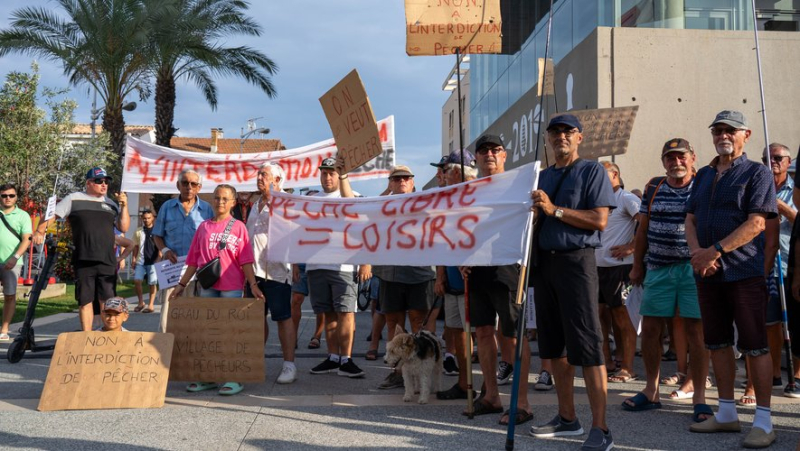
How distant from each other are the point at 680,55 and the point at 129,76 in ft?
53.6

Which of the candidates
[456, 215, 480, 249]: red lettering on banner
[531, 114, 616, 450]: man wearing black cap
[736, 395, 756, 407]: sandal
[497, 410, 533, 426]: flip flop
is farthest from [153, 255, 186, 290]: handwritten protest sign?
[736, 395, 756, 407]: sandal

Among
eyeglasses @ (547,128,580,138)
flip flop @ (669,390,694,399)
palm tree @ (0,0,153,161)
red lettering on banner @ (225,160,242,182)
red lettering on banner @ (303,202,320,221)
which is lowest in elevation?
flip flop @ (669,390,694,399)

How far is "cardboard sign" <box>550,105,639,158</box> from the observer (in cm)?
915

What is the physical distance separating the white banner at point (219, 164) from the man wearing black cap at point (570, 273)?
4.59m

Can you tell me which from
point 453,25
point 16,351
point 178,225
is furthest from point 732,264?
point 16,351

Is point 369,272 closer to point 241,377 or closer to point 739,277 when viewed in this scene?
point 241,377

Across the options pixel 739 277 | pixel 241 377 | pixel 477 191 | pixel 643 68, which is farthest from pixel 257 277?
pixel 643 68

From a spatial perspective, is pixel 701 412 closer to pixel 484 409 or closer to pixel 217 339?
pixel 484 409

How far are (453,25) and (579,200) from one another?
6.69ft

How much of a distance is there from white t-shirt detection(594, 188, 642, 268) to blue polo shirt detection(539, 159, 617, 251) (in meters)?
2.48

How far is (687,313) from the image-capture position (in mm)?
5418

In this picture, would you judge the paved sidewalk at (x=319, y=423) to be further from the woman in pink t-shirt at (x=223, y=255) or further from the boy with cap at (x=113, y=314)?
the woman in pink t-shirt at (x=223, y=255)

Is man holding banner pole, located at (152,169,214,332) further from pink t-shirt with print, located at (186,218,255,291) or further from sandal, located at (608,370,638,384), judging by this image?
sandal, located at (608,370,638,384)

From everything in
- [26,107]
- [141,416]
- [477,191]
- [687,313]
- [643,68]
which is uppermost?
[26,107]
